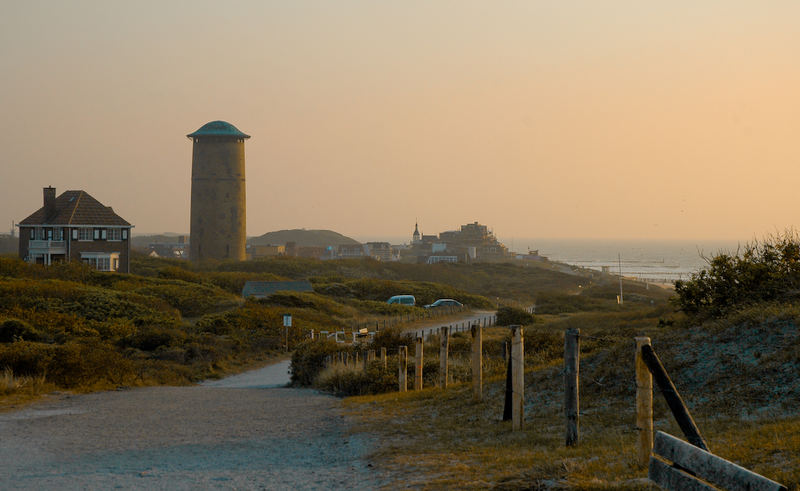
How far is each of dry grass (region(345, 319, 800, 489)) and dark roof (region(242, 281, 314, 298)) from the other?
52.6 m

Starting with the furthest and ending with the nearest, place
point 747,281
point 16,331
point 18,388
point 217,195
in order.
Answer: point 217,195, point 16,331, point 18,388, point 747,281

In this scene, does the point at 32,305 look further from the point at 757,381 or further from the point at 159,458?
the point at 757,381

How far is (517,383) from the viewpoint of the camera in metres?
10.5

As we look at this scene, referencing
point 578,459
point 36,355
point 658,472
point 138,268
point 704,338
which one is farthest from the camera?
point 138,268

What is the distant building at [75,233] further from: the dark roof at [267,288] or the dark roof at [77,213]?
the dark roof at [267,288]

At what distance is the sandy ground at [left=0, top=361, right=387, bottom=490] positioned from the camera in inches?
338

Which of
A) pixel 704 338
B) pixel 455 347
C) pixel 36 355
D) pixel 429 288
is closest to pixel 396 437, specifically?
pixel 704 338

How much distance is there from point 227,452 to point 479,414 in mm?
3918

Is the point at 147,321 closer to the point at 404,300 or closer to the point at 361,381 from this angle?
the point at 361,381

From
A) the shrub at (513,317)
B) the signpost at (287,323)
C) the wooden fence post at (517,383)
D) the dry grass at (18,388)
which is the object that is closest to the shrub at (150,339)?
the signpost at (287,323)

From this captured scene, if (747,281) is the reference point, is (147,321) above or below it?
Answer: below

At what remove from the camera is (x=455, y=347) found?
1091 inches

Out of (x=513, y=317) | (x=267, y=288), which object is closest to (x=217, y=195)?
(x=267, y=288)

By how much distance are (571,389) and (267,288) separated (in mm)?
60726
